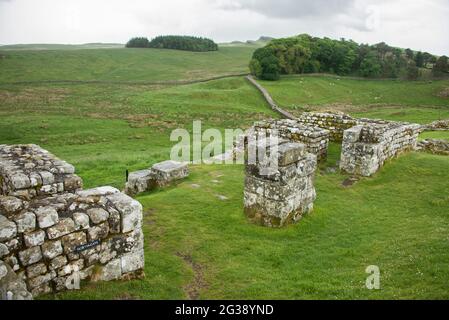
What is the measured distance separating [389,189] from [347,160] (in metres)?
2.15

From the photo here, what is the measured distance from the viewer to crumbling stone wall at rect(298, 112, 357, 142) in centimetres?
1900

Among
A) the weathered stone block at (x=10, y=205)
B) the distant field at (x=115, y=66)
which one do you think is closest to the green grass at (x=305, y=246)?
the weathered stone block at (x=10, y=205)

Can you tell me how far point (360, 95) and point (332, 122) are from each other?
171 feet

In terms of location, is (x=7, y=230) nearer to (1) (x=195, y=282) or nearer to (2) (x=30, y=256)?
(2) (x=30, y=256)

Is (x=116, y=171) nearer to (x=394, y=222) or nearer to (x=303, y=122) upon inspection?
(x=303, y=122)

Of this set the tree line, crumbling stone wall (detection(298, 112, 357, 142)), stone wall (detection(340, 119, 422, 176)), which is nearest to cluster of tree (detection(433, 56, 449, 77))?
crumbling stone wall (detection(298, 112, 357, 142))

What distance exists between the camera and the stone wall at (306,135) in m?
16.4

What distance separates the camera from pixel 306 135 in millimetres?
16547

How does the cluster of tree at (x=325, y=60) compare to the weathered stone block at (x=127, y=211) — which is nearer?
the weathered stone block at (x=127, y=211)

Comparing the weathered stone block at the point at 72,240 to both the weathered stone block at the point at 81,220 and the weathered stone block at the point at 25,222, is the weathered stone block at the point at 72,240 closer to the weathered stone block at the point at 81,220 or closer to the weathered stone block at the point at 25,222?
the weathered stone block at the point at 81,220

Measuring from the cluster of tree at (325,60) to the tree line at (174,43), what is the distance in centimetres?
6038

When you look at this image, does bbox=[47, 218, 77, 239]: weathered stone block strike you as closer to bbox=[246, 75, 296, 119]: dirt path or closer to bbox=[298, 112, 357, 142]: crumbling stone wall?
bbox=[298, 112, 357, 142]: crumbling stone wall

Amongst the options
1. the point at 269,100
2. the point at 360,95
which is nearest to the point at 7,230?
the point at 269,100

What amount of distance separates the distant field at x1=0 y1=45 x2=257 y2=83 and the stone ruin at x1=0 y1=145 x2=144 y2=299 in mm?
74712
